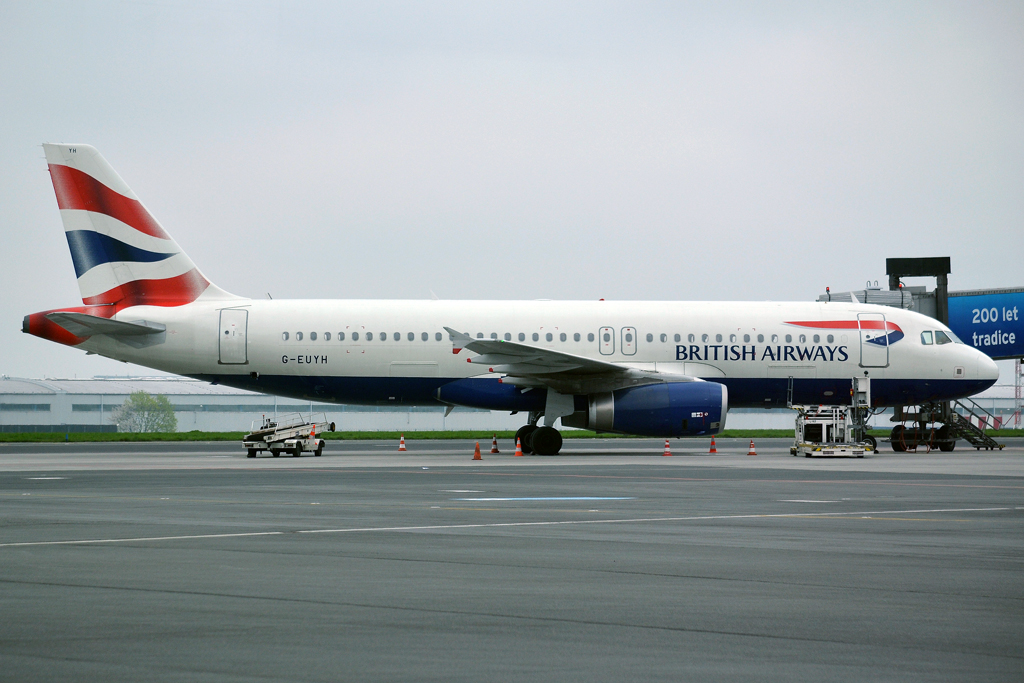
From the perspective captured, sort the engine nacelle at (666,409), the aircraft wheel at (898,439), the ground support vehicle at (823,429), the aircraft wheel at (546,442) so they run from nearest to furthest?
the engine nacelle at (666,409) < the aircraft wheel at (546,442) < the ground support vehicle at (823,429) < the aircraft wheel at (898,439)

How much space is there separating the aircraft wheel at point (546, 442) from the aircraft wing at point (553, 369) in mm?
1154

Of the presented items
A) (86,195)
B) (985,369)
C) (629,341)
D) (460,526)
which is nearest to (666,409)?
(629,341)

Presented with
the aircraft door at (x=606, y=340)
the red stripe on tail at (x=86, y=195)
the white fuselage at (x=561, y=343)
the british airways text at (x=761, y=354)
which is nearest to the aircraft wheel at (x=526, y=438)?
the white fuselage at (x=561, y=343)

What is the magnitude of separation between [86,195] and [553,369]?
13.6 metres

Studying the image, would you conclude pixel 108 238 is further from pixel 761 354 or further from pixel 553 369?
pixel 761 354

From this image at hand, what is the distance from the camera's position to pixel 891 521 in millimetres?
11930

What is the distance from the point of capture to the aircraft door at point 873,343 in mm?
32062

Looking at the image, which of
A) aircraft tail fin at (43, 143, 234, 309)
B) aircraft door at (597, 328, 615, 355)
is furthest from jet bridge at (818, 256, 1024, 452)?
aircraft tail fin at (43, 143, 234, 309)

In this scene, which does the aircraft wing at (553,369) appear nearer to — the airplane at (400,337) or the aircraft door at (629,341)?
the airplane at (400,337)

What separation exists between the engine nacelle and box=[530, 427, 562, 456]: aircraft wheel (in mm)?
1478

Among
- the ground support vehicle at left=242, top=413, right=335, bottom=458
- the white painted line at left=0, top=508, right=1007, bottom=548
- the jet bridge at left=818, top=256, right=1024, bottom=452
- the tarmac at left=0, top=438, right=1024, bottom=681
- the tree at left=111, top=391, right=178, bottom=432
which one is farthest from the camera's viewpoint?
the tree at left=111, top=391, right=178, bottom=432

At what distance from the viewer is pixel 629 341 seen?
3114cm

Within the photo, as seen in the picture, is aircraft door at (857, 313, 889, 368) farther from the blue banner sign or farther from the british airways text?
the blue banner sign

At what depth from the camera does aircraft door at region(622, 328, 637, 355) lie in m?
31.1
